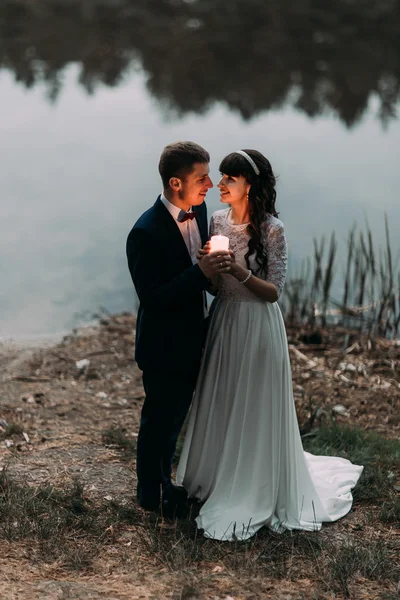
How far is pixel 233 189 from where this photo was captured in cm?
392

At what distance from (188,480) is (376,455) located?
126cm

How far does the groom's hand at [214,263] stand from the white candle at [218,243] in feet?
0.09

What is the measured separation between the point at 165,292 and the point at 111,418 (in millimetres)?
2316

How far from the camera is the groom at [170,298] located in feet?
12.6

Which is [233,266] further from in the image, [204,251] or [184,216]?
[184,216]

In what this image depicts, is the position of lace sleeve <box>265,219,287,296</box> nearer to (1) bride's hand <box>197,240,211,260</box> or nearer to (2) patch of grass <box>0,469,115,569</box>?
(1) bride's hand <box>197,240,211,260</box>

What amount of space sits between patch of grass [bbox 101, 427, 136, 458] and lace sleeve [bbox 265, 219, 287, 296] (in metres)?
1.65

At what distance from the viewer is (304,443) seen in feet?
17.5

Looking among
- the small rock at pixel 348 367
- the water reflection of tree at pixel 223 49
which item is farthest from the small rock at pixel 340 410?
the water reflection of tree at pixel 223 49

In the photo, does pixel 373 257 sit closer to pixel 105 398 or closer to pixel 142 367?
pixel 105 398

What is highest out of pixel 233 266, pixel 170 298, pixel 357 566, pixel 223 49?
pixel 223 49

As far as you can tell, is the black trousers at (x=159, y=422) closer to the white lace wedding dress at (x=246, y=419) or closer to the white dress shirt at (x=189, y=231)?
the white lace wedding dress at (x=246, y=419)

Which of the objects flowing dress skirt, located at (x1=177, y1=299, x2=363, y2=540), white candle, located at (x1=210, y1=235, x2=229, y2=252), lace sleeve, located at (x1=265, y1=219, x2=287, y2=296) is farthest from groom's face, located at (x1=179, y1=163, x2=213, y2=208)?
flowing dress skirt, located at (x1=177, y1=299, x2=363, y2=540)

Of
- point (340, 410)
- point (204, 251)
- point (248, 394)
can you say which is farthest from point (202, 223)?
point (340, 410)
